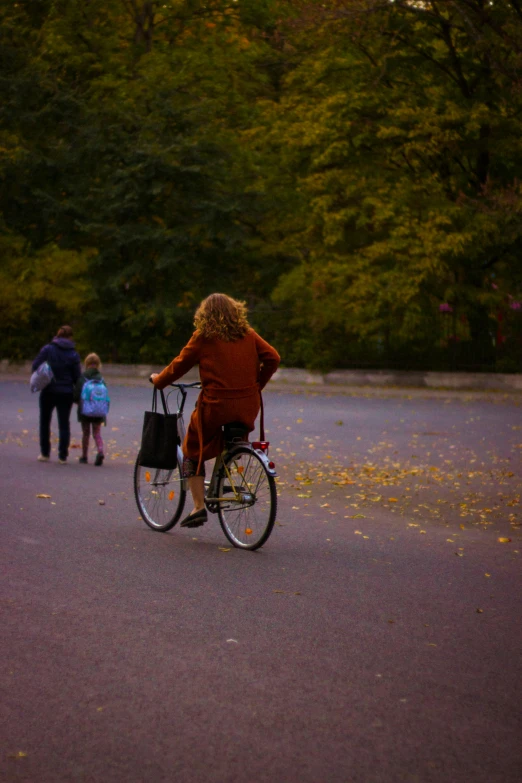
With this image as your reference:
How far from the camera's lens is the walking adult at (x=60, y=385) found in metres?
15.6

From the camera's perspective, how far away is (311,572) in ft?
27.1

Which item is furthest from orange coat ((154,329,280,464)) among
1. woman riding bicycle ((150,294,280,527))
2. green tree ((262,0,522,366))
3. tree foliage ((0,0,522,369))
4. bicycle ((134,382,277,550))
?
green tree ((262,0,522,366))

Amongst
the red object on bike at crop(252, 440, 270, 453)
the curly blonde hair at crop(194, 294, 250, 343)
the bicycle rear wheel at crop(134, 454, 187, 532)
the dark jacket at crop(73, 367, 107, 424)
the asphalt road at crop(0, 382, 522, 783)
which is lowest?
the asphalt road at crop(0, 382, 522, 783)

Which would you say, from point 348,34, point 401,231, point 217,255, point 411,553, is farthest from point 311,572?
point 217,255

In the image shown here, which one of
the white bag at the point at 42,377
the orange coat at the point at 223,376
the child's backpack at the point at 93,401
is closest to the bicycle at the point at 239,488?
the orange coat at the point at 223,376

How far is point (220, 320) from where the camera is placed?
355 inches

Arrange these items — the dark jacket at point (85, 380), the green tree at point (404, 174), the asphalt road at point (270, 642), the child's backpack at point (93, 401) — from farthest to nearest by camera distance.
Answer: the green tree at point (404, 174)
the dark jacket at point (85, 380)
the child's backpack at point (93, 401)
the asphalt road at point (270, 642)

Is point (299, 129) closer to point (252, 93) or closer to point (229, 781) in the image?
point (252, 93)

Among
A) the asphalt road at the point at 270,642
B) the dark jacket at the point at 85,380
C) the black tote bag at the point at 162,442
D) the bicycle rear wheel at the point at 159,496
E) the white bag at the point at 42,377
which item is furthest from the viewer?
the dark jacket at the point at 85,380

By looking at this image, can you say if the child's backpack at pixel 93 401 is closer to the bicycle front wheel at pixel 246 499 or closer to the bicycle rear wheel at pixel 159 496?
the bicycle rear wheel at pixel 159 496

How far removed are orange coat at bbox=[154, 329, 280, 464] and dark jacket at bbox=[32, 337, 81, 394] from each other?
663 cm

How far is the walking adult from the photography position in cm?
1563

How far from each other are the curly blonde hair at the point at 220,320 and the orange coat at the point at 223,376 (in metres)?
0.05

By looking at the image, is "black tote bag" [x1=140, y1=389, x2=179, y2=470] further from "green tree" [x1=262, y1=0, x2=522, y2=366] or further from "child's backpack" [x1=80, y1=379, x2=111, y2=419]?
"green tree" [x1=262, y1=0, x2=522, y2=366]
